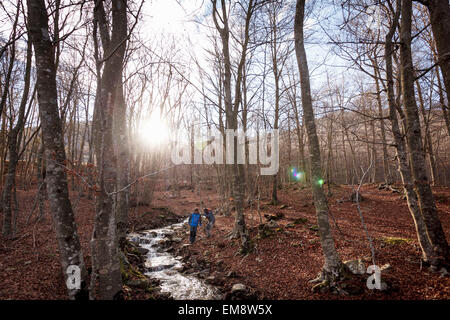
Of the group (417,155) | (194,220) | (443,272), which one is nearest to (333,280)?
(443,272)

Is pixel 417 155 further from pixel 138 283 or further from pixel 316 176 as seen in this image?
pixel 138 283

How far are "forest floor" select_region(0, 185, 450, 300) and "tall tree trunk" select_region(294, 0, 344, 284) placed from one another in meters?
0.58

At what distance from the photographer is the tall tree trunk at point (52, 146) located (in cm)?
377

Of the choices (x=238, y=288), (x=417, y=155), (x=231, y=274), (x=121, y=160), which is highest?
(x=121, y=160)

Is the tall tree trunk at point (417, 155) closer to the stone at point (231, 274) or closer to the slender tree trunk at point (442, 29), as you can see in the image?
the slender tree trunk at point (442, 29)

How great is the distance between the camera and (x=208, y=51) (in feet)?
31.6

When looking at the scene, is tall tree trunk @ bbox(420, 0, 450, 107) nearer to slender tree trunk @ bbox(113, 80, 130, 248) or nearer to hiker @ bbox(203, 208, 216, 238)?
slender tree trunk @ bbox(113, 80, 130, 248)

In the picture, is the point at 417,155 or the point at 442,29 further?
the point at 417,155

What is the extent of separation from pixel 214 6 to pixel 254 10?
1.49 metres

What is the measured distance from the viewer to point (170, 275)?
6.82 meters

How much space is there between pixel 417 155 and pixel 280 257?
464cm

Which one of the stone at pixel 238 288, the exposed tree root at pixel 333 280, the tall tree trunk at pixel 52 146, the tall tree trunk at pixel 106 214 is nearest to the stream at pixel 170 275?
the stone at pixel 238 288

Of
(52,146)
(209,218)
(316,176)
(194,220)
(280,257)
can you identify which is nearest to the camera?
(52,146)

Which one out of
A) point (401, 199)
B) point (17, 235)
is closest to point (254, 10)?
point (17, 235)
